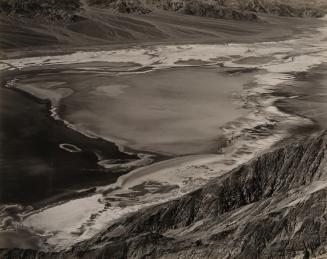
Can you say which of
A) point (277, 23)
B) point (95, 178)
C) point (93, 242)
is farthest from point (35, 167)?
point (277, 23)

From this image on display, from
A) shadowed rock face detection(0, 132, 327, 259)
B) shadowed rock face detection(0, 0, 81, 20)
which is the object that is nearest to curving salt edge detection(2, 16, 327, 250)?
shadowed rock face detection(0, 132, 327, 259)

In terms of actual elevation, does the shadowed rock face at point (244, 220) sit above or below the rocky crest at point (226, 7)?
below

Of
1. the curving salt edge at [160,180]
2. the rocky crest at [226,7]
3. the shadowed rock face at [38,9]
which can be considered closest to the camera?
the curving salt edge at [160,180]

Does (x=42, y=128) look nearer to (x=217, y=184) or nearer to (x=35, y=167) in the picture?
(x=35, y=167)

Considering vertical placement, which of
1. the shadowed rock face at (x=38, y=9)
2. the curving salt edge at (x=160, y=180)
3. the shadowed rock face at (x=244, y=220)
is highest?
the shadowed rock face at (x=38, y=9)

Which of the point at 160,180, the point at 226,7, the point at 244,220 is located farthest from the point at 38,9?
the point at 244,220

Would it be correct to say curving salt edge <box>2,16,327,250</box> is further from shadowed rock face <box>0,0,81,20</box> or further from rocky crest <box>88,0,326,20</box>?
rocky crest <box>88,0,326,20</box>

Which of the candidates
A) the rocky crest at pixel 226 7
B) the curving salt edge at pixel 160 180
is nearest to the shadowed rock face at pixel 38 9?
the rocky crest at pixel 226 7

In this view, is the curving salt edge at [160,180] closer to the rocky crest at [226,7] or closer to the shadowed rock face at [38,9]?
the shadowed rock face at [38,9]
